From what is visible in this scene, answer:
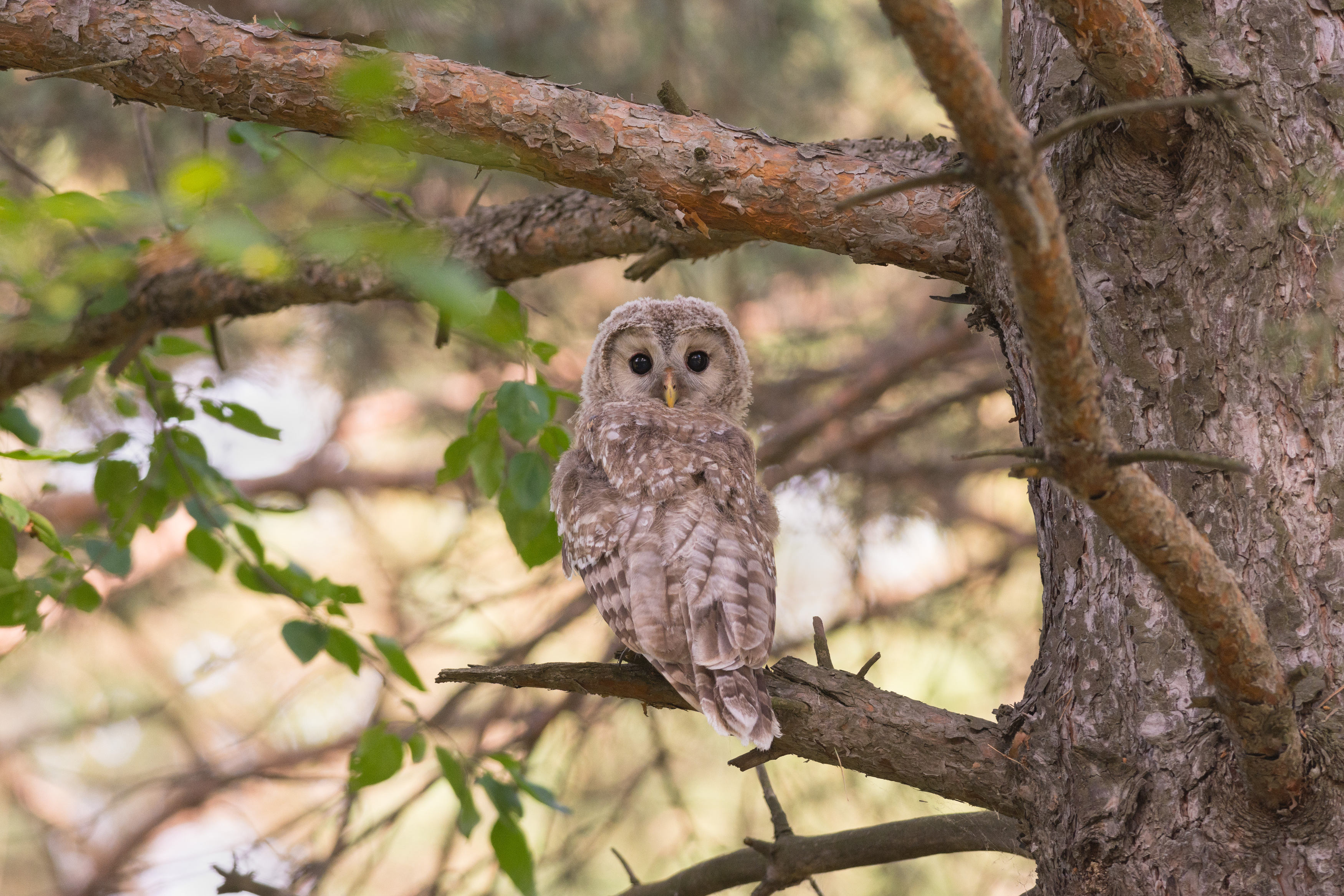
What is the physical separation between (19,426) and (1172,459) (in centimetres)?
306

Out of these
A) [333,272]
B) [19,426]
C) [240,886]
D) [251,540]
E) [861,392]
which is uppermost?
[861,392]

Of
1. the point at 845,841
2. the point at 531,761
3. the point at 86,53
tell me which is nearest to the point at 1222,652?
the point at 845,841

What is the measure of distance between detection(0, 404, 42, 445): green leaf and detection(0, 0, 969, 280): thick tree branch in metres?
1.24

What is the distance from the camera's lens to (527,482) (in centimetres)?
262

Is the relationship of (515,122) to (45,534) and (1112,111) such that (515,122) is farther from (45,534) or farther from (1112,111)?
(45,534)

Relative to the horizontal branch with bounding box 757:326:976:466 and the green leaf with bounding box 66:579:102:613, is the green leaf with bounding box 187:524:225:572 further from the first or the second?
the horizontal branch with bounding box 757:326:976:466

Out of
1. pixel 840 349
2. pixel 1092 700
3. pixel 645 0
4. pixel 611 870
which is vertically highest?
pixel 645 0

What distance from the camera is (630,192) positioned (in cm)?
220

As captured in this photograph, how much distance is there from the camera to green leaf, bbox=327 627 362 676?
8.97 ft

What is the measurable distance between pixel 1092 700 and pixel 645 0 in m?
3.77

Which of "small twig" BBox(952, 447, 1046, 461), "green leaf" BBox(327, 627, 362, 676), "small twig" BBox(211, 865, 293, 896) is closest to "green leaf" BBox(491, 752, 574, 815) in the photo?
"green leaf" BBox(327, 627, 362, 676)

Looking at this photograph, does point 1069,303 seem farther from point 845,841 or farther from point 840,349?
point 840,349

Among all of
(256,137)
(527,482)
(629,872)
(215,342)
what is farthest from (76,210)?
(215,342)

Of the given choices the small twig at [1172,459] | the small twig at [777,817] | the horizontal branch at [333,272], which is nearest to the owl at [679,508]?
the horizontal branch at [333,272]
